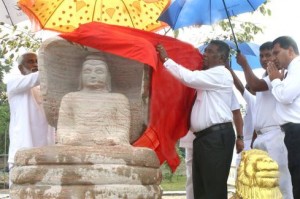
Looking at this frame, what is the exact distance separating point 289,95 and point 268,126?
77 cm

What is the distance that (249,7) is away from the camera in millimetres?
5953

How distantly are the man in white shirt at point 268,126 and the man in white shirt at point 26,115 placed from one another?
2.13 metres

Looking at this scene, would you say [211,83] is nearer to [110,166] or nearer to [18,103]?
[110,166]

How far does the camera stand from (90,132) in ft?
16.5

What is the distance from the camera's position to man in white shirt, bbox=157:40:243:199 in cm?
507

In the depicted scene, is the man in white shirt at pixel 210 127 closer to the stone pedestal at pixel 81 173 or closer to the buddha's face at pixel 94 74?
the buddha's face at pixel 94 74

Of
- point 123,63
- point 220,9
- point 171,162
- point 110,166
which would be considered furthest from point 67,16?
point 110,166

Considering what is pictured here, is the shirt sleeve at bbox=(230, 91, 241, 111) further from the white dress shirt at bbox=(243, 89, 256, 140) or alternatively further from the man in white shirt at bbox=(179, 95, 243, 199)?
the white dress shirt at bbox=(243, 89, 256, 140)

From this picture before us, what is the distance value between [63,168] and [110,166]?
392mm

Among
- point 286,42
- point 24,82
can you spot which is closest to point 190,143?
point 286,42

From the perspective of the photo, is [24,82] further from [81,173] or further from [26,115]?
[81,173]

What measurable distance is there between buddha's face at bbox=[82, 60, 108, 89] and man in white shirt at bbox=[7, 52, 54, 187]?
49cm

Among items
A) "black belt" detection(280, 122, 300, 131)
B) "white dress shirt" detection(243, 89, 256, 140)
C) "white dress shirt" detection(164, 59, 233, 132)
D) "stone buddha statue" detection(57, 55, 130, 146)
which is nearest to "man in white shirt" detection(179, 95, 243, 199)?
"white dress shirt" detection(243, 89, 256, 140)

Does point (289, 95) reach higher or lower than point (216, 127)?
higher
